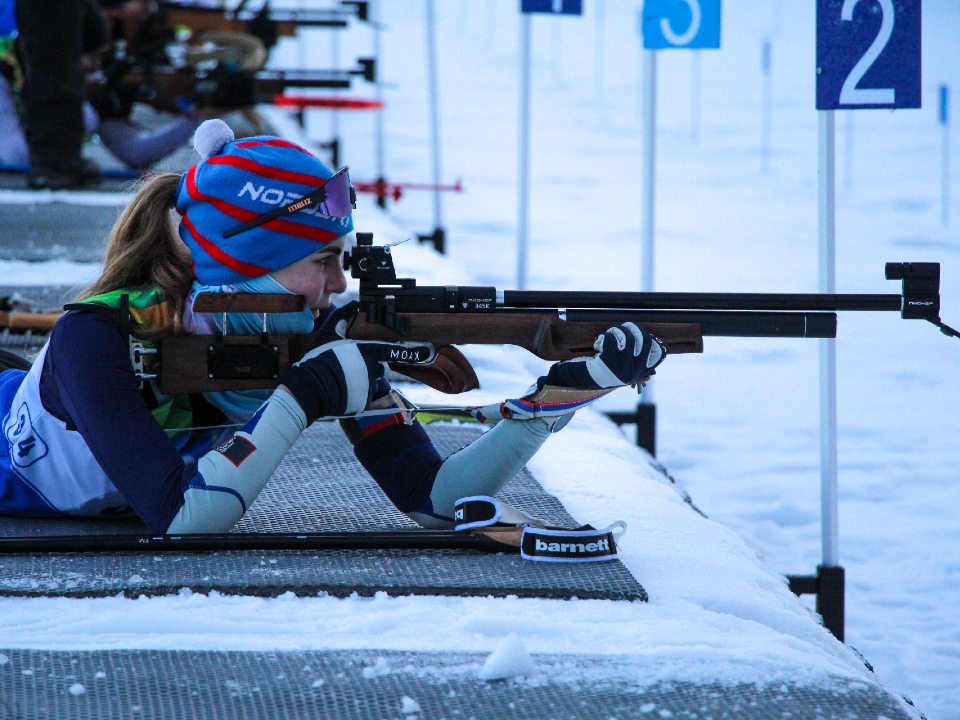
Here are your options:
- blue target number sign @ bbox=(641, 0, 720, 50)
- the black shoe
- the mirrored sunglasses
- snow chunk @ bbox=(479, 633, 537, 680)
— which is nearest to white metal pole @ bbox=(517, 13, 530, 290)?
blue target number sign @ bbox=(641, 0, 720, 50)

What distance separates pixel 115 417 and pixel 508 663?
685 millimetres

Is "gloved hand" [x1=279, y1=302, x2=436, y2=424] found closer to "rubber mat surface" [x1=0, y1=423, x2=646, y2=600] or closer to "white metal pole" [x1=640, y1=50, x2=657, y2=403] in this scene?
"rubber mat surface" [x1=0, y1=423, x2=646, y2=600]

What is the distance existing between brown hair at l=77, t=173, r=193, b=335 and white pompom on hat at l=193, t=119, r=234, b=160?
11cm

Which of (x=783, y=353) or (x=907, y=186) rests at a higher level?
(x=907, y=186)

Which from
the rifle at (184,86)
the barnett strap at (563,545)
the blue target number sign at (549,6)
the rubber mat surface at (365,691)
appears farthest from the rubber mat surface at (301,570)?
the rifle at (184,86)

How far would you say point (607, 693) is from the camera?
135cm

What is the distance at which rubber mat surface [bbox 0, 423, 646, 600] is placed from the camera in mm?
1593

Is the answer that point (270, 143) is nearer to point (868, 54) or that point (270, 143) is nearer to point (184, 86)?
point (868, 54)

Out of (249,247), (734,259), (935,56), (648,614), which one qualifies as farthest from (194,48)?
(935,56)

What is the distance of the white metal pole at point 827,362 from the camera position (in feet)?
7.55

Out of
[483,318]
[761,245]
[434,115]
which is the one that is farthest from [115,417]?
[761,245]

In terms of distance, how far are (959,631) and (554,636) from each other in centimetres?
152

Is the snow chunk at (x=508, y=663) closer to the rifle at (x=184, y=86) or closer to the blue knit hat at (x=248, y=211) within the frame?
the blue knit hat at (x=248, y=211)

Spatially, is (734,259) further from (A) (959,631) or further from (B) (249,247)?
(B) (249,247)
